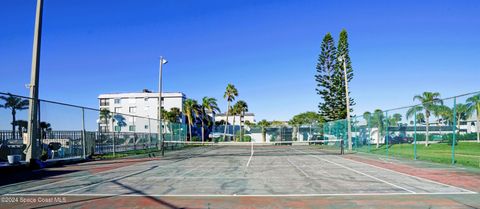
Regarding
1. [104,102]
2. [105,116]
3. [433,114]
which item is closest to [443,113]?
[433,114]

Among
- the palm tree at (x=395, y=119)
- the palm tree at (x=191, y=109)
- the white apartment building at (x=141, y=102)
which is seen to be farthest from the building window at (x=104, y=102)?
the palm tree at (x=395, y=119)

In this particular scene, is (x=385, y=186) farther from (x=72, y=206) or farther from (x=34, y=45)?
(x=34, y=45)

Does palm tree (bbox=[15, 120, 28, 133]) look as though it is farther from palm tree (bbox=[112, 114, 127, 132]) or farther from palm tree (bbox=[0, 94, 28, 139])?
palm tree (bbox=[112, 114, 127, 132])

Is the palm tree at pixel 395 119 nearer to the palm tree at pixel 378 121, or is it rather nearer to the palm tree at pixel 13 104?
the palm tree at pixel 378 121

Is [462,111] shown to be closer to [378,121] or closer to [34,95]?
[378,121]

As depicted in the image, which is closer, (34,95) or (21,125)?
(21,125)

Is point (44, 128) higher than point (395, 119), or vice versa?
point (395, 119)

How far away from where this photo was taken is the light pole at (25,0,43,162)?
15945mm

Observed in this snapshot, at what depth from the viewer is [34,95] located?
56.1 ft

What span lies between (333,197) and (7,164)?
13.1 meters

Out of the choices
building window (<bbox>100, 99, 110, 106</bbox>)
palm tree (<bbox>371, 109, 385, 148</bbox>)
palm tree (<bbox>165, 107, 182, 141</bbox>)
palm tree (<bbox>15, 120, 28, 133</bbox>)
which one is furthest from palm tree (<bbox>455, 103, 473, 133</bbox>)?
building window (<bbox>100, 99, 110, 106</bbox>)

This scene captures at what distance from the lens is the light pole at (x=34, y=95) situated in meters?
15.9

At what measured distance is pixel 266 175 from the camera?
516 inches

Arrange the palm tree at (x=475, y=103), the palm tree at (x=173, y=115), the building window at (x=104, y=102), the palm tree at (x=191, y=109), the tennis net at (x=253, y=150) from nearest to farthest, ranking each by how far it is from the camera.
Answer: the palm tree at (x=475, y=103) → the tennis net at (x=253, y=150) → the palm tree at (x=191, y=109) → the palm tree at (x=173, y=115) → the building window at (x=104, y=102)
